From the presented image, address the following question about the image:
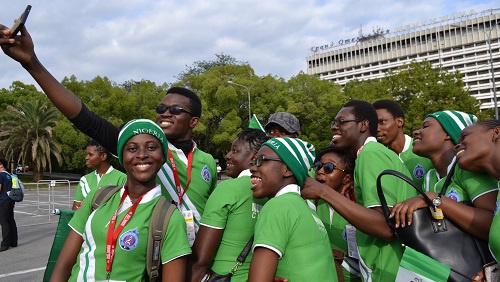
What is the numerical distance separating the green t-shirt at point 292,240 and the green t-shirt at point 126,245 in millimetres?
462

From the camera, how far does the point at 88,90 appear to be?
4128 cm

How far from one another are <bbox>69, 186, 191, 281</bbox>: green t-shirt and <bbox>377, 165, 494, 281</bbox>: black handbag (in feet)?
3.99

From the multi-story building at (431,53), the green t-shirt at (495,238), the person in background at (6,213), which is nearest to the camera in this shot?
the green t-shirt at (495,238)

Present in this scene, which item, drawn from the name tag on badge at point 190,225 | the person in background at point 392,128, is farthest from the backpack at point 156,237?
the person in background at point 392,128

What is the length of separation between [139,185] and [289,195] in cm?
89

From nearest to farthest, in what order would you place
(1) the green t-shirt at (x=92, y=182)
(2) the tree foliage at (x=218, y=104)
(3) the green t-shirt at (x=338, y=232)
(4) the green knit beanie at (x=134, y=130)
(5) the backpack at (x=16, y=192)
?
(4) the green knit beanie at (x=134, y=130), (3) the green t-shirt at (x=338, y=232), (1) the green t-shirt at (x=92, y=182), (5) the backpack at (x=16, y=192), (2) the tree foliage at (x=218, y=104)

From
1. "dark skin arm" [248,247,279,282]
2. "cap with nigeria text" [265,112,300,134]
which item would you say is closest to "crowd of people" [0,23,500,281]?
"dark skin arm" [248,247,279,282]

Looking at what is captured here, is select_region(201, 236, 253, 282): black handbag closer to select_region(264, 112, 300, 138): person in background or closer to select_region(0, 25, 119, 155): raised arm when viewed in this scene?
select_region(0, 25, 119, 155): raised arm

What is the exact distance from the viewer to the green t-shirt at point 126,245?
2586 millimetres

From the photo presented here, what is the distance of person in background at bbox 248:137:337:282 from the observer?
2.45 meters

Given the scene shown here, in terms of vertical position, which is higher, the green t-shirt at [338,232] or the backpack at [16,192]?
the backpack at [16,192]

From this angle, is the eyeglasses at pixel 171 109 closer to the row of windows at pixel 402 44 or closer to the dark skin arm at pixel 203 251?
the dark skin arm at pixel 203 251

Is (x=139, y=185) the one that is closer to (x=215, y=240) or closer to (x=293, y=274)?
(x=215, y=240)

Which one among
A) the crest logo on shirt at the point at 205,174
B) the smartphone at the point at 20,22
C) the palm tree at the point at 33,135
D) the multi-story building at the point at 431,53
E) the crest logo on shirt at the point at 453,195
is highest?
the multi-story building at the point at 431,53
